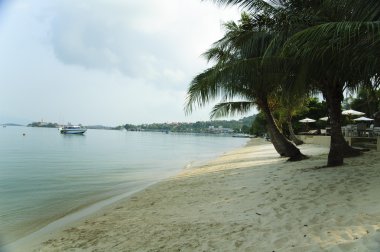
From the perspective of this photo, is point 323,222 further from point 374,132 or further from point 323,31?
point 374,132

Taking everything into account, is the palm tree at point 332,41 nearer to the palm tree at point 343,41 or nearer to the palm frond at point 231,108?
the palm tree at point 343,41

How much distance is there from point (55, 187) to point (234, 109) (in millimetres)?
8972

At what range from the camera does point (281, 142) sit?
16359 millimetres

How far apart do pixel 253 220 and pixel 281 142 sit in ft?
36.2

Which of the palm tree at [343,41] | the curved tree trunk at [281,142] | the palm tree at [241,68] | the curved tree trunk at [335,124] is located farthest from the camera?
the curved tree trunk at [281,142]

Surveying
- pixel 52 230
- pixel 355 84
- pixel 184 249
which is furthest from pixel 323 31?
pixel 52 230

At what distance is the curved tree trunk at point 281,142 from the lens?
15.2 metres

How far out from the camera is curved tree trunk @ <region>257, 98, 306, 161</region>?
1518cm

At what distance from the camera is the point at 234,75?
31.0 ft

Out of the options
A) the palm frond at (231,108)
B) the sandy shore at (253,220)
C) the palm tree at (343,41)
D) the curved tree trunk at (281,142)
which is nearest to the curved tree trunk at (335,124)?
the sandy shore at (253,220)

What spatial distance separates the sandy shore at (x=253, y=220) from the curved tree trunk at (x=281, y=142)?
18.9 ft

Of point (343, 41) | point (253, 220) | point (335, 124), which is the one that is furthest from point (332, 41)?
point (335, 124)

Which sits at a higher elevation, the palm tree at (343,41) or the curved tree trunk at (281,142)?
the palm tree at (343,41)

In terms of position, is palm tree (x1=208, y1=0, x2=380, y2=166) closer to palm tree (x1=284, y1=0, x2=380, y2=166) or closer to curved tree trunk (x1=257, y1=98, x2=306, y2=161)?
palm tree (x1=284, y1=0, x2=380, y2=166)
